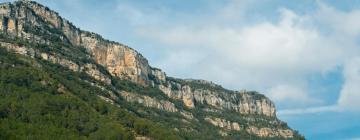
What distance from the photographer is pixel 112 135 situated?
193 meters

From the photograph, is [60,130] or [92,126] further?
[92,126]

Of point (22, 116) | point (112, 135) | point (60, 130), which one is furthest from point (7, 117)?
point (112, 135)

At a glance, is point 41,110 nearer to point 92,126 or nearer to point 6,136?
point 92,126

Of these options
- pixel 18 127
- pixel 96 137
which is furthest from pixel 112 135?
pixel 18 127

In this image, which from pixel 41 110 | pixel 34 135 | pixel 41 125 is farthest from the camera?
pixel 41 110

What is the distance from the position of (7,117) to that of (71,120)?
65.2ft

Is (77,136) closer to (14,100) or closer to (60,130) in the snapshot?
(60,130)

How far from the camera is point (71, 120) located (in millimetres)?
199125

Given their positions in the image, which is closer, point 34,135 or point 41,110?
point 34,135

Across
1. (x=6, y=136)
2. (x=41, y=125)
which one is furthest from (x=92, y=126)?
(x=6, y=136)

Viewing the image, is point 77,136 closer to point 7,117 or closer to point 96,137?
point 96,137

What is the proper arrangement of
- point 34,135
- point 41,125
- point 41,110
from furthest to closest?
point 41,110, point 41,125, point 34,135

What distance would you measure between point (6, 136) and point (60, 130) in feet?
76.7

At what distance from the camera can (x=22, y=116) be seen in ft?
618
